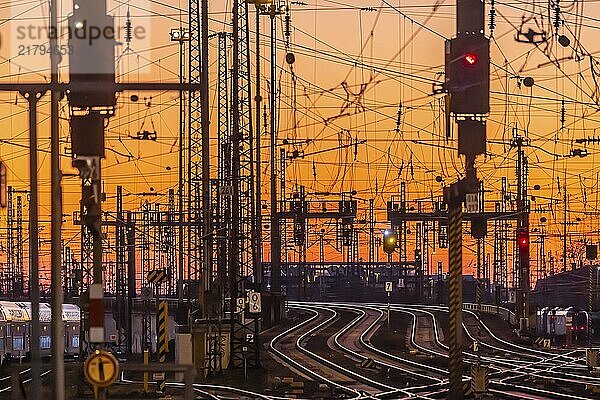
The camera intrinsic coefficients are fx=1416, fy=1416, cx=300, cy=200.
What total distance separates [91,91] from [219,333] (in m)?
18.9

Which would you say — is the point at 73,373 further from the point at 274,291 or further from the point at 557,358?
the point at 274,291

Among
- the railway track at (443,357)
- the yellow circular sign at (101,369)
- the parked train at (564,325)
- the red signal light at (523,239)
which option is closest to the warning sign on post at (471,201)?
the yellow circular sign at (101,369)

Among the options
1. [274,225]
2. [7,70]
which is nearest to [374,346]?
[274,225]

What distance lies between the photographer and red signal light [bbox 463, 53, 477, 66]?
73.2 feet

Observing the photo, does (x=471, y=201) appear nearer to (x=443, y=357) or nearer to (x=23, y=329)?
(x=443, y=357)

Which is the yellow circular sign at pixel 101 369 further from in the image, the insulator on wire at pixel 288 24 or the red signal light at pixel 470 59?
the insulator on wire at pixel 288 24

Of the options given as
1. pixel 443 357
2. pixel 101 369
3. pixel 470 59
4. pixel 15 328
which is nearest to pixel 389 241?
pixel 443 357

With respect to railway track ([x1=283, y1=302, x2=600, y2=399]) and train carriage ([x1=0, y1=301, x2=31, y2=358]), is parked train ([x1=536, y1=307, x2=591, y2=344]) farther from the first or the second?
train carriage ([x1=0, y1=301, x2=31, y2=358])

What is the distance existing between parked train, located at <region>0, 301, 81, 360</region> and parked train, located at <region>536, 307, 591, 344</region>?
22.6 m

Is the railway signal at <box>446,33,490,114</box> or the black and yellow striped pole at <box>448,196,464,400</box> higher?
the railway signal at <box>446,33,490,114</box>

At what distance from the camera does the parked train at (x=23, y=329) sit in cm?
6994

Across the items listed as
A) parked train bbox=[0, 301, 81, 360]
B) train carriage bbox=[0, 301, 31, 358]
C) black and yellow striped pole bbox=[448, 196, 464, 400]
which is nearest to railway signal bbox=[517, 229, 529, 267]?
parked train bbox=[0, 301, 81, 360]

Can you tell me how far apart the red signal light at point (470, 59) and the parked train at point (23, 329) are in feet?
158

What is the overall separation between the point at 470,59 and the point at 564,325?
39.5 meters
